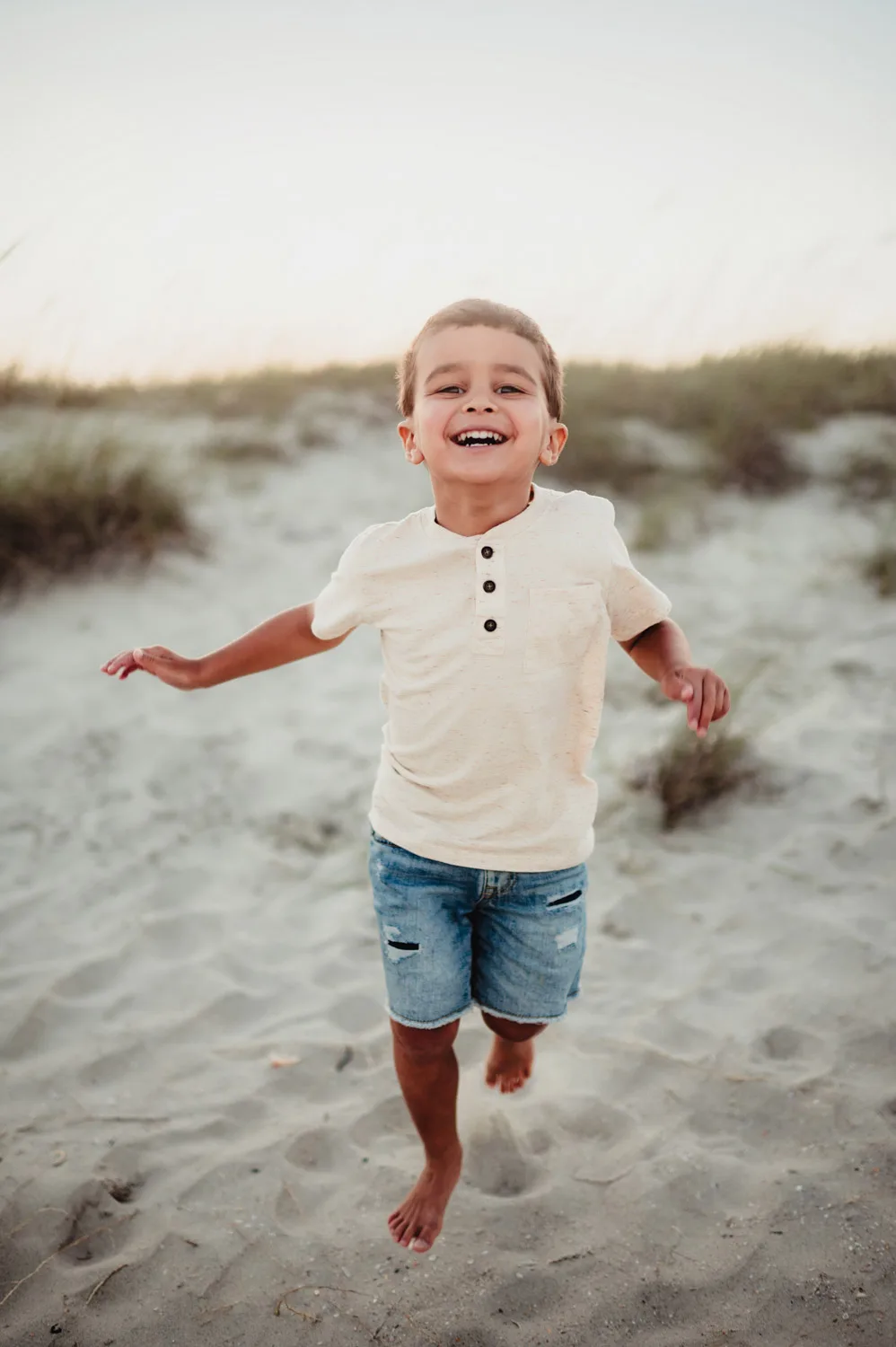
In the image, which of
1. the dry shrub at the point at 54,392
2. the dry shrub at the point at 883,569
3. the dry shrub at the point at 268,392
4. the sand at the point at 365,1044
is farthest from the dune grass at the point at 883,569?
the dry shrub at the point at 54,392

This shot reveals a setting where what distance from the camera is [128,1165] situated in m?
1.99

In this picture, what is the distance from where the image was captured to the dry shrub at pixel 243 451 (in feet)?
18.8

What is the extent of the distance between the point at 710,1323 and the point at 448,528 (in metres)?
1.43

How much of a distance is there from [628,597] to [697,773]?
1777 millimetres

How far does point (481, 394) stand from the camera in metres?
1.62

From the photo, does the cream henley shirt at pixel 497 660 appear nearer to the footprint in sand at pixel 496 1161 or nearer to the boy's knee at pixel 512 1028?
the boy's knee at pixel 512 1028

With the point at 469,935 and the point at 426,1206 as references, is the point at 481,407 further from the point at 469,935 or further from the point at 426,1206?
the point at 426,1206

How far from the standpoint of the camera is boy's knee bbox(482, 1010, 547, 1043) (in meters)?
1.96

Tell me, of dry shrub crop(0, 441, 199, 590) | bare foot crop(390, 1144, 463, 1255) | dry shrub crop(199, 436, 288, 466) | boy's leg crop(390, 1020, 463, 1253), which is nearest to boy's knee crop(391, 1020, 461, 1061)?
boy's leg crop(390, 1020, 463, 1253)

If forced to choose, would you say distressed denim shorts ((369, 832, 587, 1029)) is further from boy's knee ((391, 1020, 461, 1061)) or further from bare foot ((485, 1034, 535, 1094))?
bare foot ((485, 1034, 535, 1094))

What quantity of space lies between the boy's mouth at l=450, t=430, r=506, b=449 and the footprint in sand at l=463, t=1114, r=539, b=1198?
146 centimetres

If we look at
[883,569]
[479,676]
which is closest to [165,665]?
[479,676]

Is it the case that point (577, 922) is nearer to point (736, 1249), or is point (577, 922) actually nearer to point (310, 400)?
point (736, 1249)

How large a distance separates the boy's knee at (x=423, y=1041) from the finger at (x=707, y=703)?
2.44ft
